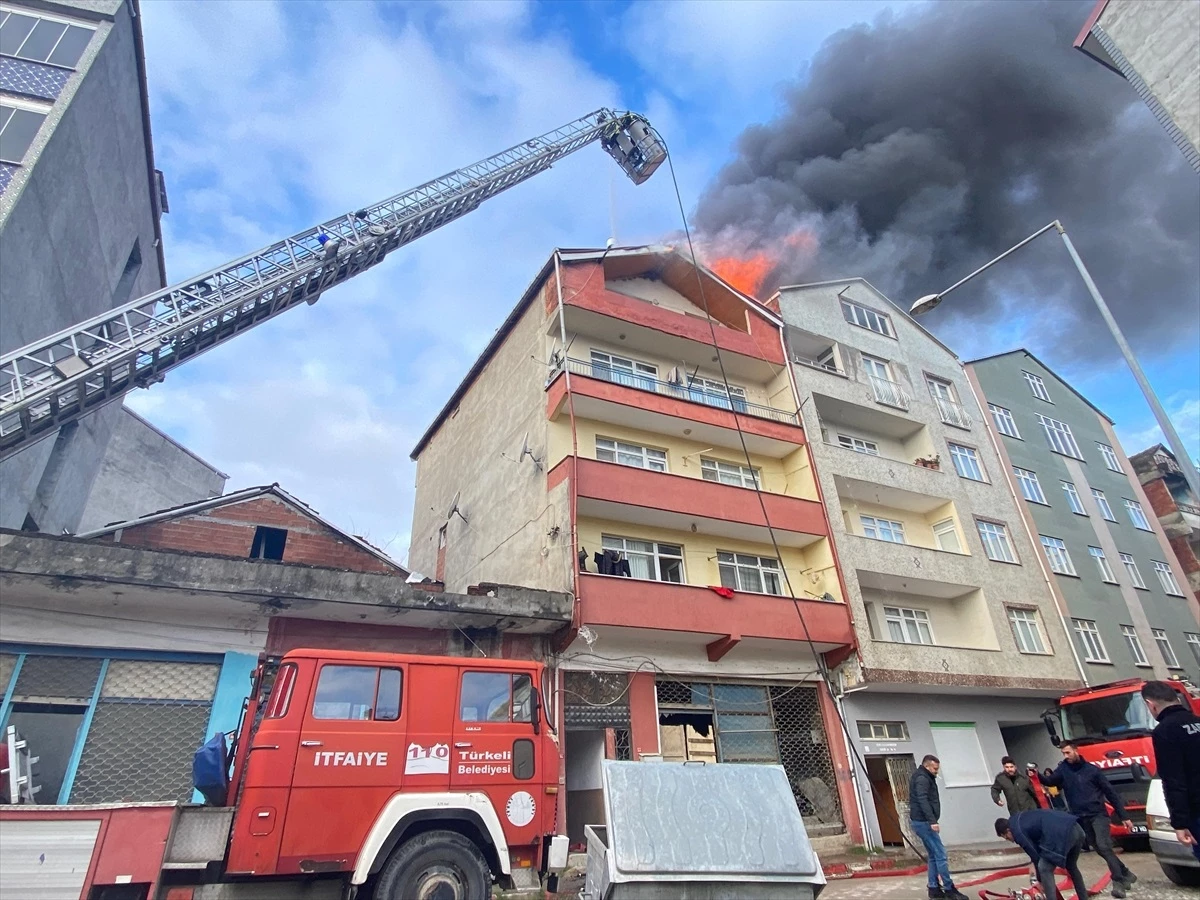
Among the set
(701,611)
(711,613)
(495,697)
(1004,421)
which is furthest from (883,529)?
(495,697)

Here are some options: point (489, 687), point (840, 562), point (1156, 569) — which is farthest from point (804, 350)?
point (489, 687)

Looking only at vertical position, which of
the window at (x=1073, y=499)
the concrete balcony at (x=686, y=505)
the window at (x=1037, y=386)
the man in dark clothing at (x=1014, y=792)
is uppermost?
the window at (x=1037, y=386)

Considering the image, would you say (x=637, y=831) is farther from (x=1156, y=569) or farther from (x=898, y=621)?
(x=1156, y=569)

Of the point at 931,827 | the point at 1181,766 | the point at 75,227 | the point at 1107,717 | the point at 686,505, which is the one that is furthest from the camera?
the point at 75,227

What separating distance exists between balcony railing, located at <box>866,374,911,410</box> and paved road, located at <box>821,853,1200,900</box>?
48.3 ft

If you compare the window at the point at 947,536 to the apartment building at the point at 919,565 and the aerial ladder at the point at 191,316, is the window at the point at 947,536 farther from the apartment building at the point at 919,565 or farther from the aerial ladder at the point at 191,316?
the aerial ladder at the point at 191,316

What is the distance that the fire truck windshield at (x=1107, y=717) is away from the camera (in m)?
13.3

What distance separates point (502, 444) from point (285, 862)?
47.5ft

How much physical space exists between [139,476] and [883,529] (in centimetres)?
2798

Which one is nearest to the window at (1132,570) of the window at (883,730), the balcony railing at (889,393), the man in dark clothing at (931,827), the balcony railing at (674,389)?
the balcony railing at (889,393)

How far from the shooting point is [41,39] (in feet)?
54.3

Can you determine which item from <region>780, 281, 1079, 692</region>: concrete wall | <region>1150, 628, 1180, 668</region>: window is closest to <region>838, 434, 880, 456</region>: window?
<region>780, 281, 1079, 692</region>: concrete wall

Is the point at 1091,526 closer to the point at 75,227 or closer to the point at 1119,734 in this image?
the point at 1119,734

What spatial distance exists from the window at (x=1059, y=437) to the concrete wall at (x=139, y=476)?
33.1 m
